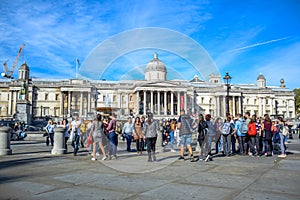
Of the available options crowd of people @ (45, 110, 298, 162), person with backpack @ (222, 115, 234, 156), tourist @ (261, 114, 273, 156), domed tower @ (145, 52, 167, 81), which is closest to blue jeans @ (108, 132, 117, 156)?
crowd of people @ (45, 110, 298, 162)

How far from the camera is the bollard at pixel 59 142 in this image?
1222 centimetres

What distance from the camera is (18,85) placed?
244ft

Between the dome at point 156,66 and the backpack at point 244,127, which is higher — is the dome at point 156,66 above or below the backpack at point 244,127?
above

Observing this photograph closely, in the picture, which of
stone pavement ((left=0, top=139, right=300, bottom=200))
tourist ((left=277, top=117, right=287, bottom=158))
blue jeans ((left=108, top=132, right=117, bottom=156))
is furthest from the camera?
tourist ((left=277, top=117, right=287, bottom=158))

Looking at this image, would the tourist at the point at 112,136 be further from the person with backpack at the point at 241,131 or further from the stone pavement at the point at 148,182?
the person with backpack at the point at 241,131

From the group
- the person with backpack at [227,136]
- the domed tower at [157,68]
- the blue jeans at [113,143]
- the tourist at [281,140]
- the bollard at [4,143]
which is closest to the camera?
the domed tower at [157,68]

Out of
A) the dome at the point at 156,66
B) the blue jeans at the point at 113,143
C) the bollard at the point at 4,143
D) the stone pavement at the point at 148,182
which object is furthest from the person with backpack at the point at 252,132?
the bollard at the point at 4,143

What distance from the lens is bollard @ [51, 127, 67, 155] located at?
12.2 m

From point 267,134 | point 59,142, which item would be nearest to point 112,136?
point 59,142

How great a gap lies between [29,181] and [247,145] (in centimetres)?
964

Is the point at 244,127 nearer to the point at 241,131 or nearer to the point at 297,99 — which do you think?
the point at 241,131

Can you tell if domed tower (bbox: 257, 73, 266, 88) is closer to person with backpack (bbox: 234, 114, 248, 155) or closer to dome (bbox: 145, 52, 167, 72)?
person with backpack (bbox: 234, 114, 248, 155)

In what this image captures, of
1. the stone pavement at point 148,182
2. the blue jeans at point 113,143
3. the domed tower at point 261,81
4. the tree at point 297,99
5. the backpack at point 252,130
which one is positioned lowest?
the stone pavement at point 148,182

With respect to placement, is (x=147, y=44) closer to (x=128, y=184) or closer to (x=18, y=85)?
(x=128, y=184)
